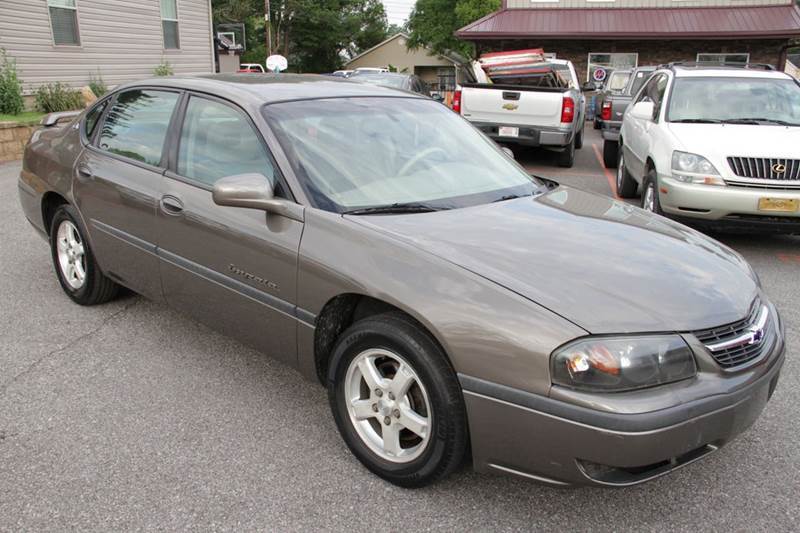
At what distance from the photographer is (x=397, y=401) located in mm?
2699

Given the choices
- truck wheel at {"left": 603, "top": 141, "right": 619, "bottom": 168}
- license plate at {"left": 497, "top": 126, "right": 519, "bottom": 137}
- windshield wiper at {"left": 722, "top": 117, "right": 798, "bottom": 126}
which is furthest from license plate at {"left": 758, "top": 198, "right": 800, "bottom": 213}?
truck wheel at {"left": 603, "top": 141, "right": 619, "bottom": 168}

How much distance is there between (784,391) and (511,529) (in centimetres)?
199

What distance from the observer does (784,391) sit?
3637 mm

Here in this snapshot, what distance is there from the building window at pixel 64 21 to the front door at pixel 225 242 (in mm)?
13849

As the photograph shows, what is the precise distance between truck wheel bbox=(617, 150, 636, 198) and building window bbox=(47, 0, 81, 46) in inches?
502

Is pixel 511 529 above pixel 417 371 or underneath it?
underneath

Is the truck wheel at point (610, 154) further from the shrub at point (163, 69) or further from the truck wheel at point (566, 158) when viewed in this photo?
the shrub at point (163, 69)

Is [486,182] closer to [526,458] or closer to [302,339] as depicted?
[302,339]

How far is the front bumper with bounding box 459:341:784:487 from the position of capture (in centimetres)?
223

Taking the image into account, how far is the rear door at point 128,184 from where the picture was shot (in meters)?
3.86

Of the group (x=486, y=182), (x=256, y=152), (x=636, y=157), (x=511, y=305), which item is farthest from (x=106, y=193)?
(x=636, y=157)

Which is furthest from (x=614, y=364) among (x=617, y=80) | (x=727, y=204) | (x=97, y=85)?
(x=617, y=80)

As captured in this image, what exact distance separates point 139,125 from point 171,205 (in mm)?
847

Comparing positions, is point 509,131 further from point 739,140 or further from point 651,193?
point 739,140
